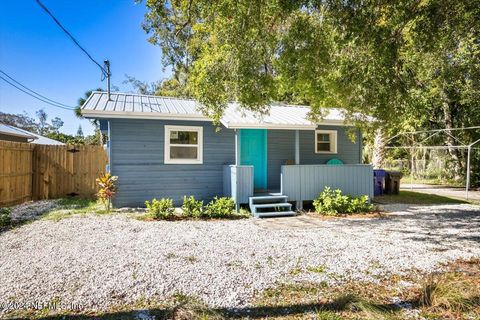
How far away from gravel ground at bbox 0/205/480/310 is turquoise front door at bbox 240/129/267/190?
8.90 feet

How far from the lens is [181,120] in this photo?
30.4 feet

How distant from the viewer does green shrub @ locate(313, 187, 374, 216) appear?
337 inches

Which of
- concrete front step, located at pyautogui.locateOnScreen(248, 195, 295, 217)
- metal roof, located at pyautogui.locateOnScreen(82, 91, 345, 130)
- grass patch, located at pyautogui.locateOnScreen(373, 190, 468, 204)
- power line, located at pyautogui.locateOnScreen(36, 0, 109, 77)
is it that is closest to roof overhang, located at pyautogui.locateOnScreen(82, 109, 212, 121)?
metal roof, located at pyautogui.locateOnScreen(82, 91, 345, 130)

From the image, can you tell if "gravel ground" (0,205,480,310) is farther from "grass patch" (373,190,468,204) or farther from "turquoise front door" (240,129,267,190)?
"grass patch" (373,190,468,204)

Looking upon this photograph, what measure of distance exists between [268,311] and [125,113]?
23.0 ft

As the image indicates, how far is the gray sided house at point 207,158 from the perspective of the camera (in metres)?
8.60

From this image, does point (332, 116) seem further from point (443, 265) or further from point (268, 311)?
point (268, 311)

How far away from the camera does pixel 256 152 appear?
10.0 metres

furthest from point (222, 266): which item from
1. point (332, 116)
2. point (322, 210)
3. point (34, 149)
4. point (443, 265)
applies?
point (34, 149)

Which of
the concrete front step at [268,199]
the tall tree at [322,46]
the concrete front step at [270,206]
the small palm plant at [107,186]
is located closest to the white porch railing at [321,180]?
the concrete front step at [268,199]

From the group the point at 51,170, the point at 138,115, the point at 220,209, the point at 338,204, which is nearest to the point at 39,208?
the point at 51,170

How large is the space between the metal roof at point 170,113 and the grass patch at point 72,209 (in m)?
2.69

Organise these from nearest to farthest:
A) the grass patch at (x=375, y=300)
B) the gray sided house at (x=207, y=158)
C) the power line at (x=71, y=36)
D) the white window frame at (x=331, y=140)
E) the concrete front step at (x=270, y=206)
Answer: the grass patch at (x=375, y=300) < the power line at (x=71, y=36) < the concrete front step at (x=270, y=206) < the gray sided house at (x=207, y=158) < the white window frame at (x=331, y=140)

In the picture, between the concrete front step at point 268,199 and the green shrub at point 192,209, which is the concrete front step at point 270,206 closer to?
the concrete front step at point 268,199
